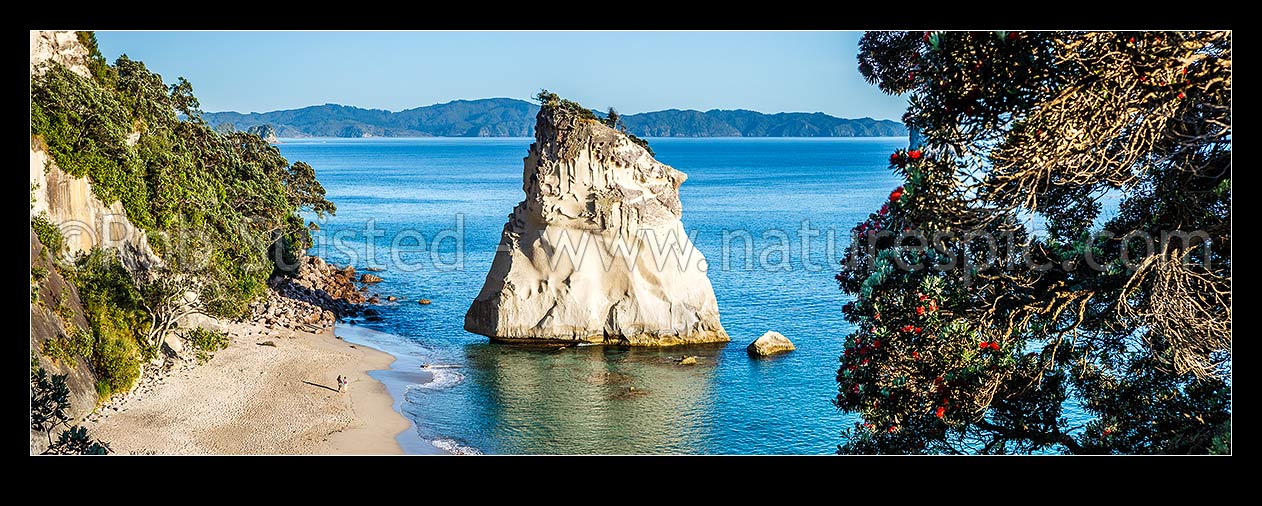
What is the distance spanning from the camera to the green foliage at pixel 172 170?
25562 mm

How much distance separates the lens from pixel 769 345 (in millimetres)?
34906

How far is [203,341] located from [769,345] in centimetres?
1794

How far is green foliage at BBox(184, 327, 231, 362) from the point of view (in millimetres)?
27094

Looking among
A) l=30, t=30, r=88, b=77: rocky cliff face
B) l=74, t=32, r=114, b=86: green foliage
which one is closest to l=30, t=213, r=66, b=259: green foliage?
l=30, t=30, r=88, b=77: rocky cliff face

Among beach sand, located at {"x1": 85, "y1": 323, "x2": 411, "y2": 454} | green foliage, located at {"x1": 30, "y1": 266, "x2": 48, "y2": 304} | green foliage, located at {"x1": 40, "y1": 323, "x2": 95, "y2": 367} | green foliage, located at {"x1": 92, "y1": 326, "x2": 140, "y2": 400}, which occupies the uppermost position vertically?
green foliage, located at {"x1": 30, "y1": 266, "x2": 48, "y2": 304}

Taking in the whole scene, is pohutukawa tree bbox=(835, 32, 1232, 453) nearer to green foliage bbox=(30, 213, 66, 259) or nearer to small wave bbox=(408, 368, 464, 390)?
green foliage bbox=(30, 213, 66, 259)

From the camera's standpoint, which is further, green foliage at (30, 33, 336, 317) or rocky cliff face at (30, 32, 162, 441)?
green foliage at (30, 33, 336, 317)

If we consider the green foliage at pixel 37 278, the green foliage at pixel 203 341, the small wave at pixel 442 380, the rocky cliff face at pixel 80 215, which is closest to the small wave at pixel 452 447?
the small wave at pixel 442 380

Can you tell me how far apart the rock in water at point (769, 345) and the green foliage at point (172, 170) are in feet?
53.9

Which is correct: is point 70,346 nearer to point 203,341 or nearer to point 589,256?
point 203,341

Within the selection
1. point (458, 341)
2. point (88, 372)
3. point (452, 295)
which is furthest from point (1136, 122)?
point (452, 295)

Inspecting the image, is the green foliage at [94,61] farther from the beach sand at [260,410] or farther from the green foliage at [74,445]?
the green foliage at [74,445]

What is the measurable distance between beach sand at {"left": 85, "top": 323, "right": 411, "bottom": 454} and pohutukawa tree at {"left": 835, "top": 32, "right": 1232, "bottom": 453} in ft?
→ 59.4

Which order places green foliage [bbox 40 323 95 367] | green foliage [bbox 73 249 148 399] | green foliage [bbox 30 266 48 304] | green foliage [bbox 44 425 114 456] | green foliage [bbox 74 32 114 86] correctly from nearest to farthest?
1. green foliage [bbox 44 425 114 456]
2. green foliage [bbox 40 323 95 367]
3. green foliage [bbox 30 266 48 304]
4. green foliage [bbox 73 249 148 399]
5. green foliage [bbox 74 32 114 86]
